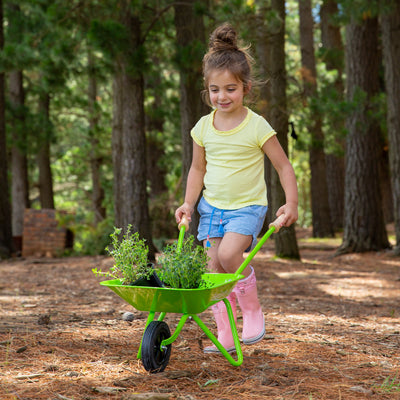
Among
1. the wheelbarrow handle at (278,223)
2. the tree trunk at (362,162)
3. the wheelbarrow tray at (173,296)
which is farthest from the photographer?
the tree trunk at (362,162)

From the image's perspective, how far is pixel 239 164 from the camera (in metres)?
3.23

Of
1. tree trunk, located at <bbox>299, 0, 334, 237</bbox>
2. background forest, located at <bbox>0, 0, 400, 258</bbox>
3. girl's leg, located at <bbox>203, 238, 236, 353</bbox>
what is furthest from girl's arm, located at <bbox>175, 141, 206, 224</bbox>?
tree trunk, located at <bbox>299, 0, 334, 237</bbox>

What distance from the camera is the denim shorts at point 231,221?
3125 millimetres

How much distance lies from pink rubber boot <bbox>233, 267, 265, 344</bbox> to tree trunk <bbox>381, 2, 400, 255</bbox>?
6.91 meters

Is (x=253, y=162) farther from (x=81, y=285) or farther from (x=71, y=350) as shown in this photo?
(x=81, y=285)

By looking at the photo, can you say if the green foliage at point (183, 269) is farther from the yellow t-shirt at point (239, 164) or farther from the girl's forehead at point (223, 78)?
the girl's forehead at point (223, 78)

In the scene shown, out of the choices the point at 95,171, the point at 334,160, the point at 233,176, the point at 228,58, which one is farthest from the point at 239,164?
the point at 95,171

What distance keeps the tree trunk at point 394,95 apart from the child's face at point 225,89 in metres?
7.08

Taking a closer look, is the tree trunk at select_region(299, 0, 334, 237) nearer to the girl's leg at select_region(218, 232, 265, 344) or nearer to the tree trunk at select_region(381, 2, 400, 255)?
the tree trunk at select_region(381, 2, 400, 255)

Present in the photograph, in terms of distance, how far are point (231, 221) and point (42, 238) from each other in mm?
9013

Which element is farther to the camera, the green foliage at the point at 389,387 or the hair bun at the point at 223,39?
the hair bun at the point at 223,39

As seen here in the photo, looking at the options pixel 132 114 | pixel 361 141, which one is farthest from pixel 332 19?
pixel 132 114

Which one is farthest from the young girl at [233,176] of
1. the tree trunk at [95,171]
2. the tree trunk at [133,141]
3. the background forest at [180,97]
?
the tree trunk at [95,171]

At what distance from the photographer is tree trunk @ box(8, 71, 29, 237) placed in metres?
14.1
